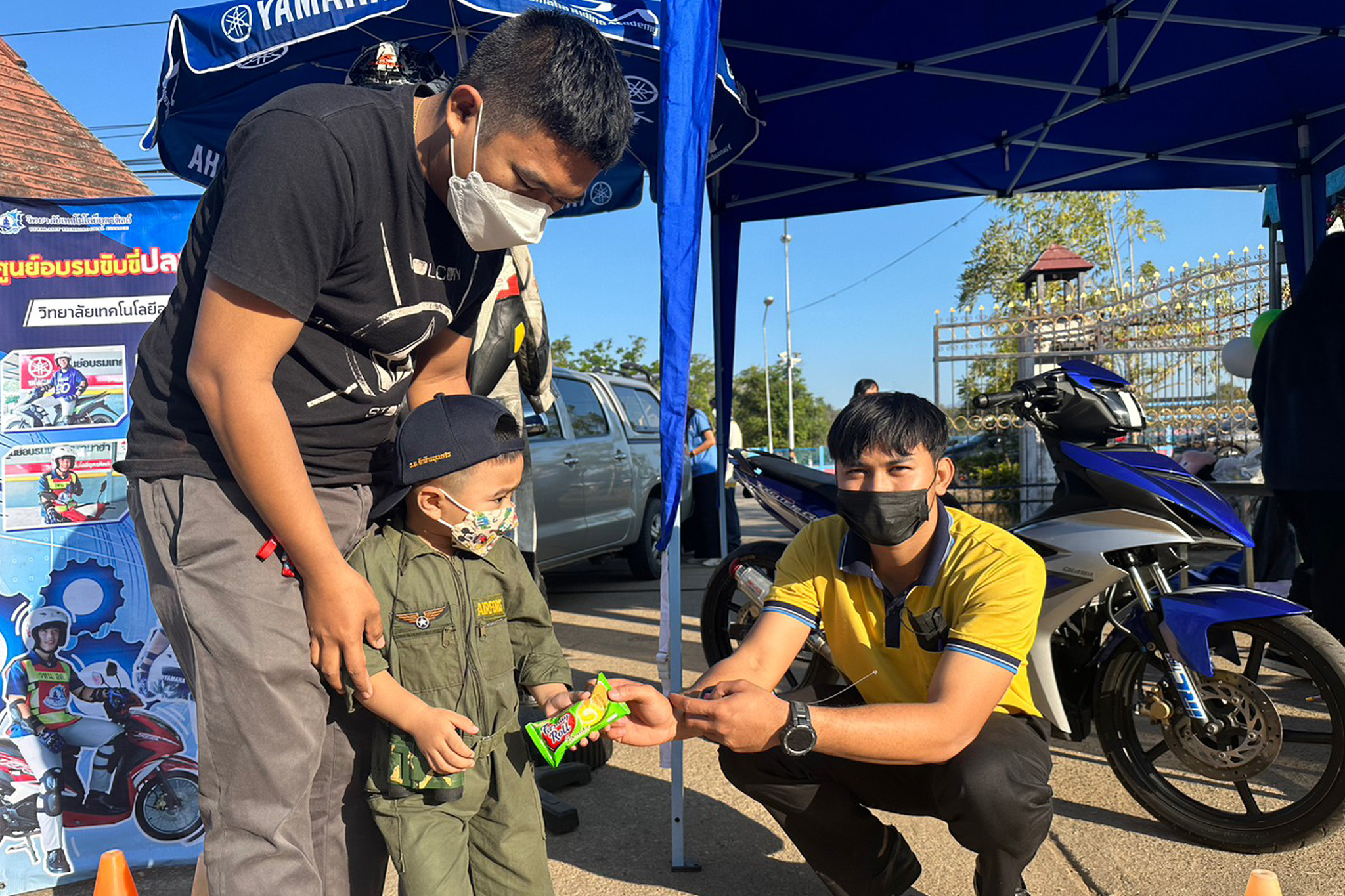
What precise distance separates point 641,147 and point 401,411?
3.12 m

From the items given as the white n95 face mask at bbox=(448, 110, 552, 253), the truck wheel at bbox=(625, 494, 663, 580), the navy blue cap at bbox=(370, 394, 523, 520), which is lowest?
the truck wheel at bbox=(625, 494, 663, 580)

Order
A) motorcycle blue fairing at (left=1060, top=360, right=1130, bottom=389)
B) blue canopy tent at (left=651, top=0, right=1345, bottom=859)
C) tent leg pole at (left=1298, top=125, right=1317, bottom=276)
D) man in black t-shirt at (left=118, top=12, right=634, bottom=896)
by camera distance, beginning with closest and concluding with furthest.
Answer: man in black t-shirt at (left=118, top=12, right=634, bottom=896)
motorcycle blue fairing at (left=1060, top=360, right=1130, bottom=389)
blue canopy tent at (left=651, top=0, right=1345, bottom=859)
tent leg pole at (left=1298, top=125, right=1317, bottom=276)

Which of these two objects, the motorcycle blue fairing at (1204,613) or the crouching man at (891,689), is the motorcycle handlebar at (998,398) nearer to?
the motorcycle blue fairing at (1204,613)

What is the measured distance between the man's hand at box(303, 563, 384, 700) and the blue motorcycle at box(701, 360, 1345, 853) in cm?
193

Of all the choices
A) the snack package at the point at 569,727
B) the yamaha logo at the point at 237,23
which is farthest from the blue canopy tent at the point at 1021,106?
the snack package at the point at 569,727

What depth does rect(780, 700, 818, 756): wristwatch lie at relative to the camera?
6.09 ft

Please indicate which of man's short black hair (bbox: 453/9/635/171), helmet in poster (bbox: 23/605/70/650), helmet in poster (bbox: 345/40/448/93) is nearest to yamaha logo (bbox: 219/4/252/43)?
helmet in poster (bbox: 345/40/448/93)

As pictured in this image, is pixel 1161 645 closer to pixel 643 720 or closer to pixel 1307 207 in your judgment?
pixel 643 720

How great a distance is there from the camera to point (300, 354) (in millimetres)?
1531

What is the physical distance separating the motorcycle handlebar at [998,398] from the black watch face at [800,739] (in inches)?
70.4

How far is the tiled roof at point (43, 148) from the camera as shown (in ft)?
40.5

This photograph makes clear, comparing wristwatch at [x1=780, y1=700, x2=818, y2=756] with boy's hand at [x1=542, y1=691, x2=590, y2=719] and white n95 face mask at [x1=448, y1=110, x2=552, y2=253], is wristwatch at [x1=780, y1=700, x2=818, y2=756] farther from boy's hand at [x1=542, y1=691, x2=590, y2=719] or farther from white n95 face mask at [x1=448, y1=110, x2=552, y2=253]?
white n95 face mask at [x1=448, y1=110, x2=552, y2=253]

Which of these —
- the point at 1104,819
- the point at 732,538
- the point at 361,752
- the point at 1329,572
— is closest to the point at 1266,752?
the point at 1104,819

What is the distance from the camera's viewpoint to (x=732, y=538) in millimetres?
9234
